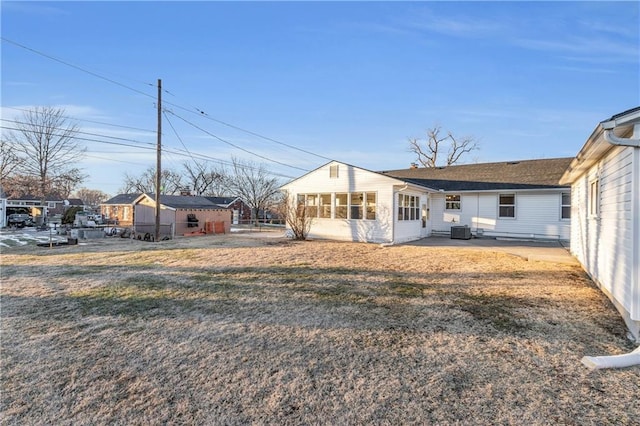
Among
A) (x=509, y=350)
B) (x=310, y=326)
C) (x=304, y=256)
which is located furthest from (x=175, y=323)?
(x=304, y=256)

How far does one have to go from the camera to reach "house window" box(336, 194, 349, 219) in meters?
14.7

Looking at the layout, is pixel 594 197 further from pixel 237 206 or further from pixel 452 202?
pixel 237 206

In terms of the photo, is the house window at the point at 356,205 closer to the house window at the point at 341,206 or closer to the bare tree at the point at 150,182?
the house window at the point at 341,206

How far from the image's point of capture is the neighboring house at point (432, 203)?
45.1ft

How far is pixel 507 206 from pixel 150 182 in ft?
166

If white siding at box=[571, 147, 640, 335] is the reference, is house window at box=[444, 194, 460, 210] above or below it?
above

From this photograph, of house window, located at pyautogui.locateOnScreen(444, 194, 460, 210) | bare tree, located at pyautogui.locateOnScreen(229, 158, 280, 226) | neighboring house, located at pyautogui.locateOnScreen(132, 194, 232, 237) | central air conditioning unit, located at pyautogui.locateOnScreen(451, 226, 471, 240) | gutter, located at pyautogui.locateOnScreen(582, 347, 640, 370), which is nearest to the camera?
gutter, located at pyautogui.locateOnScreen(582, 347, 640, 370)

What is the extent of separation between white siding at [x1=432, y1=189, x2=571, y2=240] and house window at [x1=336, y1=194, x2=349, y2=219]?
19.5 ft

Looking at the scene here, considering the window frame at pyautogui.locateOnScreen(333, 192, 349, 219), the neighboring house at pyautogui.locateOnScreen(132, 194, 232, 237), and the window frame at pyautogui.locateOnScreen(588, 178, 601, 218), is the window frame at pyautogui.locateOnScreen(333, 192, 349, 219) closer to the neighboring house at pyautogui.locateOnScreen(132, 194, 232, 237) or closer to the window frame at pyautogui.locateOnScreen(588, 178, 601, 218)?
the window frame at pyautogui.locateOnScreen(588, 178, 601, 218)

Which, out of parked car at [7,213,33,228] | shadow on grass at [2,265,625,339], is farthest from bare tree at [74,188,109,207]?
shadow on grass at [2,265,625,339]

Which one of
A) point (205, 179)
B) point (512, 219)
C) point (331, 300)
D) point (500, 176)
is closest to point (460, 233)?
point (512, 219)

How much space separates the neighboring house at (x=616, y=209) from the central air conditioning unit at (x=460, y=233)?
7.76 meters

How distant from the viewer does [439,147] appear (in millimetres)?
34469

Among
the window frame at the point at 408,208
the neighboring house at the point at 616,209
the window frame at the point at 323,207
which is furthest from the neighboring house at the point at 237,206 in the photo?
the neighboring house at the point at 616,209
